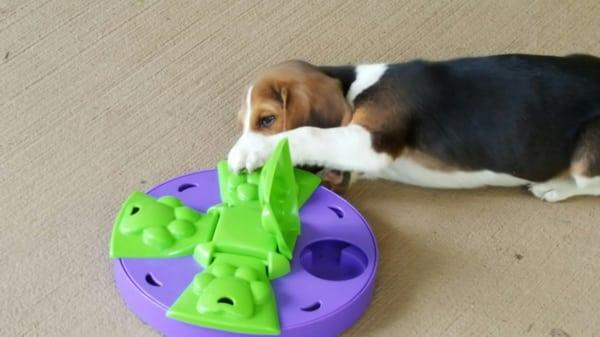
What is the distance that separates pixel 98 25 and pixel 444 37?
1019 millimetres

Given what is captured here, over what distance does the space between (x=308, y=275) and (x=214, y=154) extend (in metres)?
0.52

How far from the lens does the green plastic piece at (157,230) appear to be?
5.33ft

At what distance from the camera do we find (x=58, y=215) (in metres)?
1.87

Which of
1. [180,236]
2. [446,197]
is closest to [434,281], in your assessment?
[446,197]

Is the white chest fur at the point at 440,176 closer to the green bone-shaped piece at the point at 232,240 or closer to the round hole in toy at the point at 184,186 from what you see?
the green bone-shaped piece at the point at 232,240

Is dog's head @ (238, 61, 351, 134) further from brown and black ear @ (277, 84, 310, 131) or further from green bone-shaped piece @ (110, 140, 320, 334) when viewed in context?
green bone-shaped piece @ (110, 140, 320, 334)

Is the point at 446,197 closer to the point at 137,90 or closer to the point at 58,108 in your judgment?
the point at 137,90

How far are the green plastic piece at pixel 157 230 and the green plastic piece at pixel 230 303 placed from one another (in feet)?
0.34

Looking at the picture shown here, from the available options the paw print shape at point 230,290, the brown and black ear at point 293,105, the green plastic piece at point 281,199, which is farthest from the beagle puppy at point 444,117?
the paw print shape at point 230,290

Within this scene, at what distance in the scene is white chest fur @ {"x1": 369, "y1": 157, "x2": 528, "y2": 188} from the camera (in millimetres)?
1910

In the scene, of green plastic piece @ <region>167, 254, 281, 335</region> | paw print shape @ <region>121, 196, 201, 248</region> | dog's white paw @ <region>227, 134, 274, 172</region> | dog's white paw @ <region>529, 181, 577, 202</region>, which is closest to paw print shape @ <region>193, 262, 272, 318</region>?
green plastic piece @ <region>167, 254, 281, 335</region>

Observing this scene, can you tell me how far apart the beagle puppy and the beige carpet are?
0.16m

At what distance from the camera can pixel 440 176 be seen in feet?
6.31

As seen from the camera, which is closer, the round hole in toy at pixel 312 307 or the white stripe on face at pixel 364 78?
the round hole in toy at pixel 312 307
